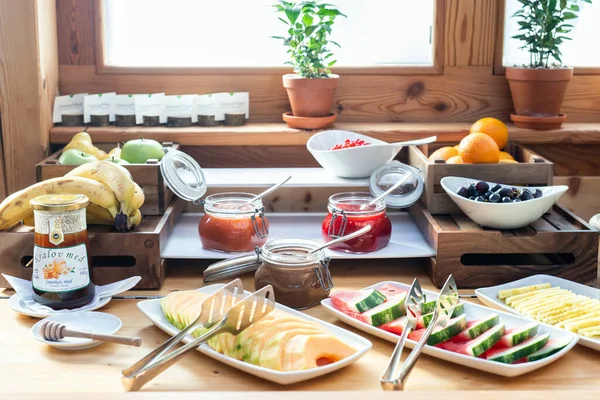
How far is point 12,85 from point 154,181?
1.76 feet

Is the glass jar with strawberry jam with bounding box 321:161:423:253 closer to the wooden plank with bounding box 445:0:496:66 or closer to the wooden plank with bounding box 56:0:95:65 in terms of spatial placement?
the wooden plank with bounding box 445:0:496:66

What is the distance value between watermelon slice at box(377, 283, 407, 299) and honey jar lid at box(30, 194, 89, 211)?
557 mm

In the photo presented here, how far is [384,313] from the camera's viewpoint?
1291mm

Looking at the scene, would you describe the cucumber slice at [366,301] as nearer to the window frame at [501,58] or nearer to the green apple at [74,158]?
the green apple at [74,158]

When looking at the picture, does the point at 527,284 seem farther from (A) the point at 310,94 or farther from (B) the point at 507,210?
(A) the point at 310,94

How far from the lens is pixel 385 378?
3.48 feet

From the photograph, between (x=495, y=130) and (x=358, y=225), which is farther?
(x=495, y=130)

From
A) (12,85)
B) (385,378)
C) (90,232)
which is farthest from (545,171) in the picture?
(12,85)

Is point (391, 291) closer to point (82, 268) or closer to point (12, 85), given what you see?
point (82, 268)

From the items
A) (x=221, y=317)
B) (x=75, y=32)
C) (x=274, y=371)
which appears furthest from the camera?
(x=75, y=32)

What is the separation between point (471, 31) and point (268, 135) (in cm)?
62

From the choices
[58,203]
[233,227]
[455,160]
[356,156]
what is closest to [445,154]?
[455,160]

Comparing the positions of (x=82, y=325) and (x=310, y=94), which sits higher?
(x=310, y=94)

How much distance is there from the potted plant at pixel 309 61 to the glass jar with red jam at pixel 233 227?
482mm
